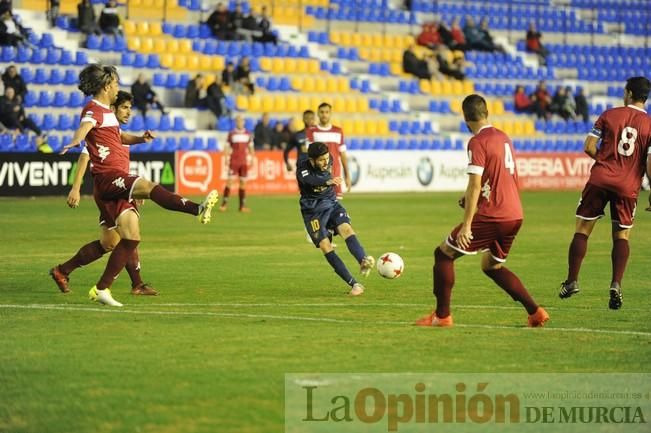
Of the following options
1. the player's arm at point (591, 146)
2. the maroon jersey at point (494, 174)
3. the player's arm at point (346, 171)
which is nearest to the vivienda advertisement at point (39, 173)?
the player's arm at point (346, 171)

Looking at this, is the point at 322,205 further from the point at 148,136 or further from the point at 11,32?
the point at 11,32

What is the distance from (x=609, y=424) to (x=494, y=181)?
3.53 meters

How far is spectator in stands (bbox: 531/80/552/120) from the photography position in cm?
4503

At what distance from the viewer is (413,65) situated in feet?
144

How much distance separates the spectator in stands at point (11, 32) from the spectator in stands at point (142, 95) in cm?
336

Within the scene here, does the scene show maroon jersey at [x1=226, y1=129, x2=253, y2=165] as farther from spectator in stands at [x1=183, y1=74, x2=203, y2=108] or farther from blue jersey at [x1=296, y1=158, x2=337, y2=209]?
blue jersey at [x1=296, y1=158, x2=337, y2=209]

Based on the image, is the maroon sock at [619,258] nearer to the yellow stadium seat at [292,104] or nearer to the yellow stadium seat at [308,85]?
the yellow stadium seat at [292,104]

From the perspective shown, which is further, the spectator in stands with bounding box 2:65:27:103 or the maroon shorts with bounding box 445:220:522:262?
the spectator in stands with bounding box 2:65:27:103

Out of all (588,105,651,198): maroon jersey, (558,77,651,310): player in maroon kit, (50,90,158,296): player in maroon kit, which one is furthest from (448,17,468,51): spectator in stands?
(588,105,651,198): maroon jersey

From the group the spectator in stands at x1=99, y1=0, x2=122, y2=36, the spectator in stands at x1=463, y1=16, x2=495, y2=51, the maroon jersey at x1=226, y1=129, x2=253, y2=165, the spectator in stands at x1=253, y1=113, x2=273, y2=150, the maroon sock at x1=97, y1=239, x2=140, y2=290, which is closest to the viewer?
the maroon sock at x1=97, y1=239, x2=140, y2=290

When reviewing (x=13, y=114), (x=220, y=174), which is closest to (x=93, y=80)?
(x=13, y=114)

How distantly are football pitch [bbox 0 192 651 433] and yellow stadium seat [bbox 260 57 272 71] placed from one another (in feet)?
69.9

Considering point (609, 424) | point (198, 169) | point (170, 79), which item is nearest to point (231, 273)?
point (609, 424)

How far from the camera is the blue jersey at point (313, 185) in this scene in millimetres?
14070
